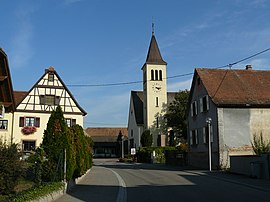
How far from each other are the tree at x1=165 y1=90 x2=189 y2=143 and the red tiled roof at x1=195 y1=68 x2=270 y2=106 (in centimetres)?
3151

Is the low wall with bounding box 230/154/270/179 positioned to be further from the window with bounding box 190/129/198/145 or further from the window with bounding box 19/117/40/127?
the window with bounding box 19/117/40/127

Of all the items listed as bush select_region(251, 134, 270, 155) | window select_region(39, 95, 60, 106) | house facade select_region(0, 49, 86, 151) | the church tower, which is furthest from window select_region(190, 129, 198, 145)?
the church tower

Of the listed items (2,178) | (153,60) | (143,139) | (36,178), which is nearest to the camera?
(2,178)

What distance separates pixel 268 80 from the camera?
34156 millimetres

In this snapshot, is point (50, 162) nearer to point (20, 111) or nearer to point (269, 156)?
point (269, 156)

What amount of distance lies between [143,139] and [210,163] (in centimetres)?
3721

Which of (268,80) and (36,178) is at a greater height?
(268,80)

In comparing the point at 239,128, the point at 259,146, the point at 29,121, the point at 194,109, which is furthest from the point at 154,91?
the point at 259,146

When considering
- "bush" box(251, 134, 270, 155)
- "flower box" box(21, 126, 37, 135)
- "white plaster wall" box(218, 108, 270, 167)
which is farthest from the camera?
"flower box" box(21, 126, 37, 135)

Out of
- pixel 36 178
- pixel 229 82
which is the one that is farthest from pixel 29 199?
pixel 229 82

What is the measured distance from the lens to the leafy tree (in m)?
11.9

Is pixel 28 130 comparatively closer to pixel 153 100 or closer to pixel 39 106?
pixel 39 106

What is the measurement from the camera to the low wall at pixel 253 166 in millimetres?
21080

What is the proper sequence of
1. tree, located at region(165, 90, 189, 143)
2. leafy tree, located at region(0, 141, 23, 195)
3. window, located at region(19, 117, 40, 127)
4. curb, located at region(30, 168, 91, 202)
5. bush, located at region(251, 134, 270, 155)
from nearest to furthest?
curb, located at region(30, 168, 91, 202), leafy tree, located at region(0, 141, 23, 195), bush, located at region(251, 134, 270, 155), window, located at region(19, 117, 40, 127), tree, located at region(165, 90, 189, 143)
